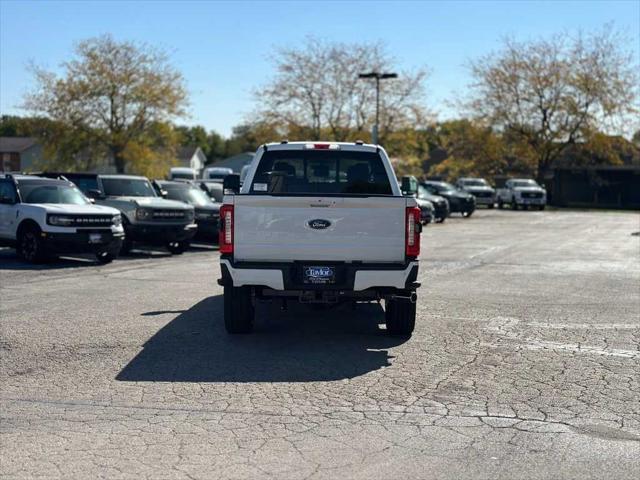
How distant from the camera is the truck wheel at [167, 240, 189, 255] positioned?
2181cm

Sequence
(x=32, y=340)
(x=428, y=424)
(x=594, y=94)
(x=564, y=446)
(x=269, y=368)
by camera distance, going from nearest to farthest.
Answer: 1. (x=564, y=446)
2. (x=428, y=424)
3. (x=269, y=368)
4. (x=32, y=340)
5. (x=594, y=94)

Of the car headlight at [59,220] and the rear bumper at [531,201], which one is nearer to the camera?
the car headlight at [59,220]

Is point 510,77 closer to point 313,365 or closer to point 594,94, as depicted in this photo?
point 594,94

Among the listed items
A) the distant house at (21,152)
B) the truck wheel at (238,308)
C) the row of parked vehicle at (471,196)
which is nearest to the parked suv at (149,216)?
the truck wheel at (238,308)

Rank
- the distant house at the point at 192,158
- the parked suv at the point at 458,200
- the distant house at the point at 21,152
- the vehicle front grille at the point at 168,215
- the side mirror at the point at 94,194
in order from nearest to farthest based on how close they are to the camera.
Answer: the vehicle front grille at the point at 168,215 → the side mirror at the point at 94,194 → the parked suv at the point at 458,200 → the distant house at the point at 21,152 → the distant house at the point at 192,158

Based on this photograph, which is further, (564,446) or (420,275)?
(420,275)

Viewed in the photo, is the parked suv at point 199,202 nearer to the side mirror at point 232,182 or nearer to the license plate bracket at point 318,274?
the side mirror at point 232,182

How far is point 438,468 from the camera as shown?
5523 mm

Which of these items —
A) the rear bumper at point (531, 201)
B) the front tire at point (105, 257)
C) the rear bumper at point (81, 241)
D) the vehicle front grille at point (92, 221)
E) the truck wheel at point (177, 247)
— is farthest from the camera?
the rear bumper at point (531, 201)

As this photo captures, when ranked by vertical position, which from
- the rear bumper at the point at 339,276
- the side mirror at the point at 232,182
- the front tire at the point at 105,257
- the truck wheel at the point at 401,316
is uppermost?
the side mirror at the point at 232,182

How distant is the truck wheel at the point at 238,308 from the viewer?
9.86m

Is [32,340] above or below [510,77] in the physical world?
below

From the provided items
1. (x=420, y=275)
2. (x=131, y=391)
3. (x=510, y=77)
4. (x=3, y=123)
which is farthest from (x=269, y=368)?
(x=510, y=77)

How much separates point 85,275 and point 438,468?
12087mm
